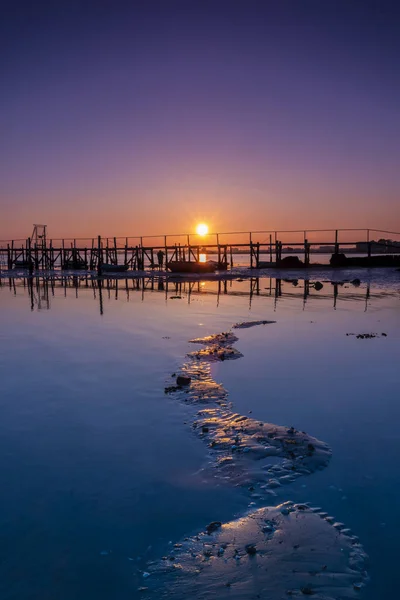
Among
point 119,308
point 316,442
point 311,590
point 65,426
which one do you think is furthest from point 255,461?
point 119,308

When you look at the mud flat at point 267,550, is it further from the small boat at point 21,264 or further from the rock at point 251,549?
the small boat at point 21,264

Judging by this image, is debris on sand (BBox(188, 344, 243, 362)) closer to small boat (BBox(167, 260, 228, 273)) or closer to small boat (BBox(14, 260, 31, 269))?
small boat (BBox(167, 260, 228, 273))

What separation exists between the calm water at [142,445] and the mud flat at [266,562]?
0.16 m

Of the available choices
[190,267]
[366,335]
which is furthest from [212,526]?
[190,267]

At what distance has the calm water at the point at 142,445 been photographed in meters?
3.82

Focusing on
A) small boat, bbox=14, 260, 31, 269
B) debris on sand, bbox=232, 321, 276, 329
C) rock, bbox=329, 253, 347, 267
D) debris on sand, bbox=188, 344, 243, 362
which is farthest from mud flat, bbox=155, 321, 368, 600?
small boat, bbox=14, 260, 31, 269

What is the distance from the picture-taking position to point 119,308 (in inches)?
811

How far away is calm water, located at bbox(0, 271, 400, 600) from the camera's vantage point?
3.82m

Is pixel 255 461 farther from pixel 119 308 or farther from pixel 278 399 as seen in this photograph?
pixel 119 308

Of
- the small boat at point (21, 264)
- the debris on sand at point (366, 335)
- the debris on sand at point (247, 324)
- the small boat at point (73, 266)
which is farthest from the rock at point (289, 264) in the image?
the debris on sand at point (366, 335)

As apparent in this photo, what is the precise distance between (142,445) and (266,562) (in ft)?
8.81

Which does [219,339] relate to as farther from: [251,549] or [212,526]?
[251,549]

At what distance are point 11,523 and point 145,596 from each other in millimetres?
1689

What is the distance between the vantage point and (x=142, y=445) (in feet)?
19.5
